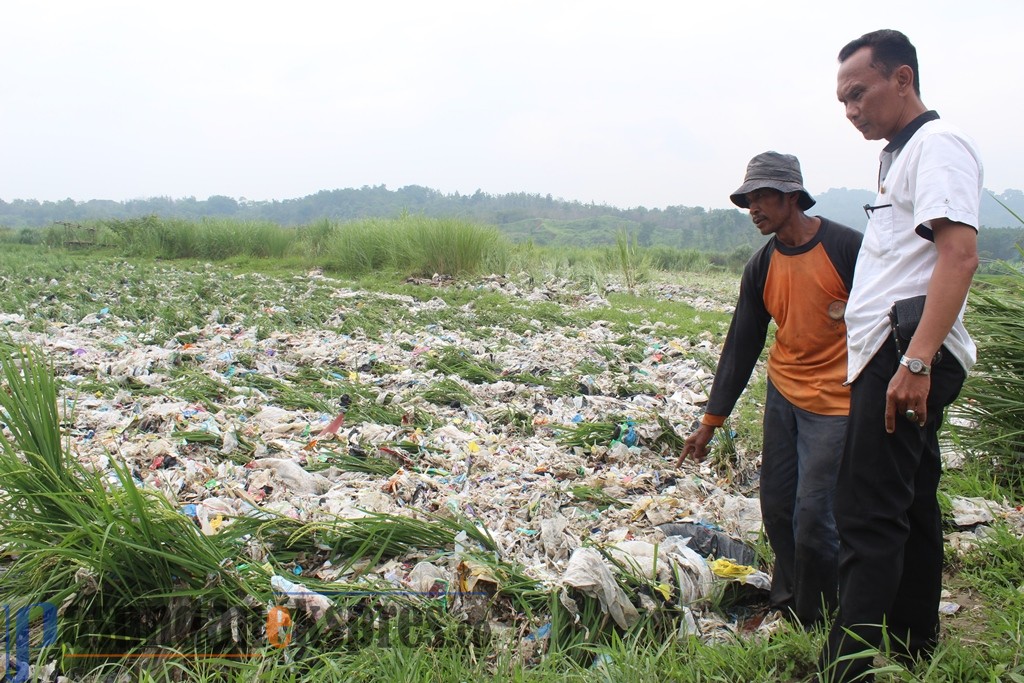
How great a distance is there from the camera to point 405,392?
4.66 m

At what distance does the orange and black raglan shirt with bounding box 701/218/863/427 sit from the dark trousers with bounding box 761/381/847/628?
2.5 inches

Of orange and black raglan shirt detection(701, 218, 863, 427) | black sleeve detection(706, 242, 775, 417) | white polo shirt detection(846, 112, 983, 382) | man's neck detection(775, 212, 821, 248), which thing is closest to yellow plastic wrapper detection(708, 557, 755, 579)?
black sleeve detection(706, 242, 775, 417)

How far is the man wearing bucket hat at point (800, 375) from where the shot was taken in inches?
82.0

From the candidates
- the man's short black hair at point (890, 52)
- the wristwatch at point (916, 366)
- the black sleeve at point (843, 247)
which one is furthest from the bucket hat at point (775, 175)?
the wristwatch at point (916, 366)

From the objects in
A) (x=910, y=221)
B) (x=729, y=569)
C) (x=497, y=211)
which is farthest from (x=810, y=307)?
(x=497, y=211)

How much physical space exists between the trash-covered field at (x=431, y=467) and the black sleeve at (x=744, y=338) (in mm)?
579

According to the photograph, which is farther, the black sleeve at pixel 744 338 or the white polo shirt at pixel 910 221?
the black sleeve at pixel 744 338

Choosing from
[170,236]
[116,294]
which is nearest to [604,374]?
[116,294]

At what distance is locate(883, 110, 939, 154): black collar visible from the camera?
1.67m

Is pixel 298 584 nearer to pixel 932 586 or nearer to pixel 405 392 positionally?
pixel 932 586

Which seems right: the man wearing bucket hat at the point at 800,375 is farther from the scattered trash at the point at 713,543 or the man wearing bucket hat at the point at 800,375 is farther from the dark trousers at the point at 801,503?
the scattered trash at the point at 713,543

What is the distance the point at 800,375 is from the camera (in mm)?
2166

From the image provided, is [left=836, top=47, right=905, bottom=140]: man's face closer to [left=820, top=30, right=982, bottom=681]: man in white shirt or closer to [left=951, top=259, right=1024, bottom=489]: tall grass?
[left=820, top=30, right=982, bottom=681]: man in white shirt

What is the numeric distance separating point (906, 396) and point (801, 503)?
677mm
